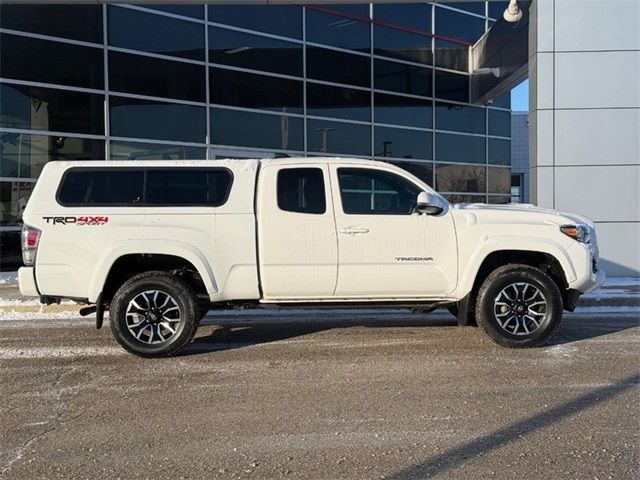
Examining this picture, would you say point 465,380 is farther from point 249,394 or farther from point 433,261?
point 249,394

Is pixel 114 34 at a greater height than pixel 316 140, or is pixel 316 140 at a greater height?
pixel 114 34

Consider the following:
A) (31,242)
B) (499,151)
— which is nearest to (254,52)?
(499,151)

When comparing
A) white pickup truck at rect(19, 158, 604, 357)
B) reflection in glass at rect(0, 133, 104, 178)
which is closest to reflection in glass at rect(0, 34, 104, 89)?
reflection in glass at rect(0, 133, 104, 178)

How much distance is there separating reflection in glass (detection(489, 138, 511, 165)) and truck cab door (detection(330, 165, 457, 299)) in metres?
13.8

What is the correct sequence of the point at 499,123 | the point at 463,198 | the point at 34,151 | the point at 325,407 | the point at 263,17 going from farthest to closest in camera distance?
the point at 499,123
the point at 463,198
the point at 263,17
the point at 34,151
the point at 325,407

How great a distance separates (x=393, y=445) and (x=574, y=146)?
9430 millimetres

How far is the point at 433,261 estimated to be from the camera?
244 inches

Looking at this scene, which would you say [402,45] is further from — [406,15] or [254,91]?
[254,91]

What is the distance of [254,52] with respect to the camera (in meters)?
15.1

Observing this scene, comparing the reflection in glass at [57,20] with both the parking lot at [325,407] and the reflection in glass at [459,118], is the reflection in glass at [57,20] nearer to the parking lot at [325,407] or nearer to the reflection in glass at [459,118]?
the parking lot at [325,407]

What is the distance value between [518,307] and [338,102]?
441 inches

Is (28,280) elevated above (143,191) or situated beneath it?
situated beneath

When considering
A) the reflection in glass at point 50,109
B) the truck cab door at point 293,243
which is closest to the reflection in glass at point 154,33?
the reflection in glass at point 50,109

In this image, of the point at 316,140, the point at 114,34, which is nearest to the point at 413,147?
the point at 316,140
